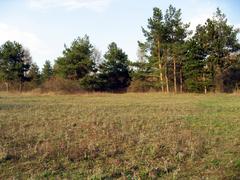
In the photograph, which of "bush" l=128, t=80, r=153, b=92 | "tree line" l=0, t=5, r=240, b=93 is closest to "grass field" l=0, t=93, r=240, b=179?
"tree line" l=0, t=5, r=240, b=93

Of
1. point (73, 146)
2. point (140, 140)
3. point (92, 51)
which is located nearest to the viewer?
point (73, 146)

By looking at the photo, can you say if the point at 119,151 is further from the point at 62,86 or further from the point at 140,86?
the point at 140,86

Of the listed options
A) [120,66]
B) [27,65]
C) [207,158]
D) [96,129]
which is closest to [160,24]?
[120,66]

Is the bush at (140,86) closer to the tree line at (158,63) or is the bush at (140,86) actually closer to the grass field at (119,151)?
the tree line at (158,63)

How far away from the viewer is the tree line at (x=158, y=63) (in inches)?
1463

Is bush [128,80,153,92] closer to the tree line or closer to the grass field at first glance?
the tree line

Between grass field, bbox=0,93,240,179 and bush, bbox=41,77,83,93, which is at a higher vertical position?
bush, bbox=41,77,83,93

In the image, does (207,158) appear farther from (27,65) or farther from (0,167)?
(27,65)

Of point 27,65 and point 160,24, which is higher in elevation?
point 160,24

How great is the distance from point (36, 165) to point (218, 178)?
3.45 meters

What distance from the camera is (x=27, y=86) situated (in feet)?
163

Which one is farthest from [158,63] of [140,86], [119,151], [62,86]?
[119,151]

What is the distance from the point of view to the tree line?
37156 mm

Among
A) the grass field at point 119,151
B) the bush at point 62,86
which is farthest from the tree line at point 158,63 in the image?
the grass field at point 119,151
